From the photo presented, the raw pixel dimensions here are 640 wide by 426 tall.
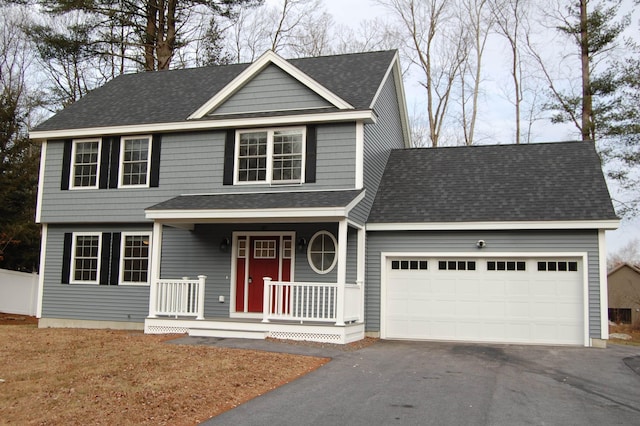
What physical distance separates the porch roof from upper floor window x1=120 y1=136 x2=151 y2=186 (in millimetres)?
1766

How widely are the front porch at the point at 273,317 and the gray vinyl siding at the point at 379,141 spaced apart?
1.96 m

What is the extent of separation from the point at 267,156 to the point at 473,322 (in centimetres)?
622

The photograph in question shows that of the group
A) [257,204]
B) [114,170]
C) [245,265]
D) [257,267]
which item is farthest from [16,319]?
[257,204]

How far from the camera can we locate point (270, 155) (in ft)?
48.6

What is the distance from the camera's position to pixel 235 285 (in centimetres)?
1512

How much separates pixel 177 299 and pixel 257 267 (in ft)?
6.87

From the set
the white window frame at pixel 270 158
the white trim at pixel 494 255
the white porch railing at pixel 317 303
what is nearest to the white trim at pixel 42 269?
the white window frame at pixel 270 158

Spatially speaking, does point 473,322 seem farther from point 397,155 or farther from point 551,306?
point 397,155

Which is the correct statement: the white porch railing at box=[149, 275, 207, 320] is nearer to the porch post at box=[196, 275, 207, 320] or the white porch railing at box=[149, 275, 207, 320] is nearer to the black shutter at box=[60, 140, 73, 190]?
the porch post at box=[196, 275, 207, 320]

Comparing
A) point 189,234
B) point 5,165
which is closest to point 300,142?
point 189,234

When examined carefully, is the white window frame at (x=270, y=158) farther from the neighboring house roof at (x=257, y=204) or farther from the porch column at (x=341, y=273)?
the porch column at (x=341, y=273)

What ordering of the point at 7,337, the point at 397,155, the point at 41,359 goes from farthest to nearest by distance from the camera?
1. the point at 397,155
2. the point at 7,337
3. the point at 41,359

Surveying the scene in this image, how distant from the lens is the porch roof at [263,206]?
1282 centimetres

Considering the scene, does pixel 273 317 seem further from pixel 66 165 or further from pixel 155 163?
pixel 66 165
